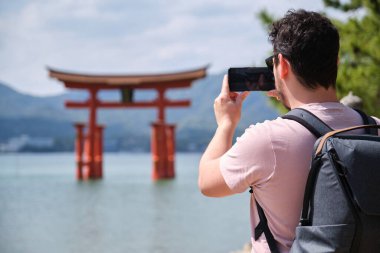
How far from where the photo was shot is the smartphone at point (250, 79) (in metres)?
1.39

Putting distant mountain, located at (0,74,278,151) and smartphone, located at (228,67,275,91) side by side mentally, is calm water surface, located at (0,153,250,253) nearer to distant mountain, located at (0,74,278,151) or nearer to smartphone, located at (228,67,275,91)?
smartphone, located at (228,67,275,91)

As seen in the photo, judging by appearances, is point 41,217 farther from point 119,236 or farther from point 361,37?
point 361,37

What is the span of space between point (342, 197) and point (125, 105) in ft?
74.6

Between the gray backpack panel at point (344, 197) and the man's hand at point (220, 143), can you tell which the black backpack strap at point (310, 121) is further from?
the man's hand at point (220, 143)

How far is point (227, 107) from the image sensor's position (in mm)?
1377

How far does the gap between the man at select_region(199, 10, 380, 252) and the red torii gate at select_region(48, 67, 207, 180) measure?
805 inches

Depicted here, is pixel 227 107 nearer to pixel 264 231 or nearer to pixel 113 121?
pixel 264 231

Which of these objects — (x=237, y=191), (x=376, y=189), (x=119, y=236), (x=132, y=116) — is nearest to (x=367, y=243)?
(x=376, y=189)

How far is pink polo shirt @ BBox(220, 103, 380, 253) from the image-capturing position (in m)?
1.23

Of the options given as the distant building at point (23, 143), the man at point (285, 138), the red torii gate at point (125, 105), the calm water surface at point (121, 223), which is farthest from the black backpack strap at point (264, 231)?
the distant building at point (23, 143)

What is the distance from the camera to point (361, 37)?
23.4 feet

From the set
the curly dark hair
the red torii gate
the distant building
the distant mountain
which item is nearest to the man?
the curly dark hair

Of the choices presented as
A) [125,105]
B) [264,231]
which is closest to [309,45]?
[264,231]

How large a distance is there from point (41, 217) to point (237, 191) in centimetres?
1077
